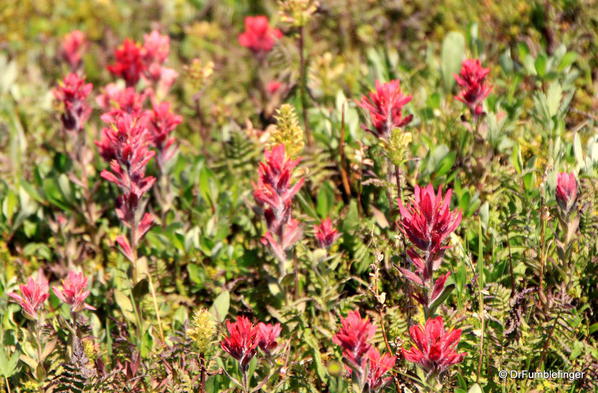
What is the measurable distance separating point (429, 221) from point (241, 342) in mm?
780

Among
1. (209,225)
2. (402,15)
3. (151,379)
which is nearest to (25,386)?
(151,379)

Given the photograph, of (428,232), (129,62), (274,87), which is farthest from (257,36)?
(428,232)

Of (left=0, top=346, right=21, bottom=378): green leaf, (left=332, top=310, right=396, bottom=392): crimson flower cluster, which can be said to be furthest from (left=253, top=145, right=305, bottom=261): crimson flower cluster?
(left=0, top=346, right=21, bottom=378): green leaf

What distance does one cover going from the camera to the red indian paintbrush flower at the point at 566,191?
2.77 m

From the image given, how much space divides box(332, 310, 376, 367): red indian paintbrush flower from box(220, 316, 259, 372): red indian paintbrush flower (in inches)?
12.5

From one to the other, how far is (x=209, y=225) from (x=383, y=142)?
3.77 feet

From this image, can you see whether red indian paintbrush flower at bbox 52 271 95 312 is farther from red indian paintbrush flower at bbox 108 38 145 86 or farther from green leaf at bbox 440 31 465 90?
green leaf at bbox 440 31 465 90

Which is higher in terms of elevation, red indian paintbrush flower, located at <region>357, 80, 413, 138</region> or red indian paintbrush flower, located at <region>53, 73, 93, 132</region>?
red indian paintbrush flower, located at <region>357, 80, 413, 138</region>

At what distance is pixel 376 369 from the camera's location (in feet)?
7.86

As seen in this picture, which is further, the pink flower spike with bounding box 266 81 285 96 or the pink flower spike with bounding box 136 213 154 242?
the pink flower spike with bounding box 266 81 285 96

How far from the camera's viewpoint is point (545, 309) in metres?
2.87

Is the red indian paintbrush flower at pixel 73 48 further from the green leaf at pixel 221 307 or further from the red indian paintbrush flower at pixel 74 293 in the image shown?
the green leaf at pixel 221 307

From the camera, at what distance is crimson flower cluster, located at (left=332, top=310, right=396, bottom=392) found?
2.30 meters

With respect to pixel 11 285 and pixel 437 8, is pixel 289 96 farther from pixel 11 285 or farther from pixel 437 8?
pixel 11 285
